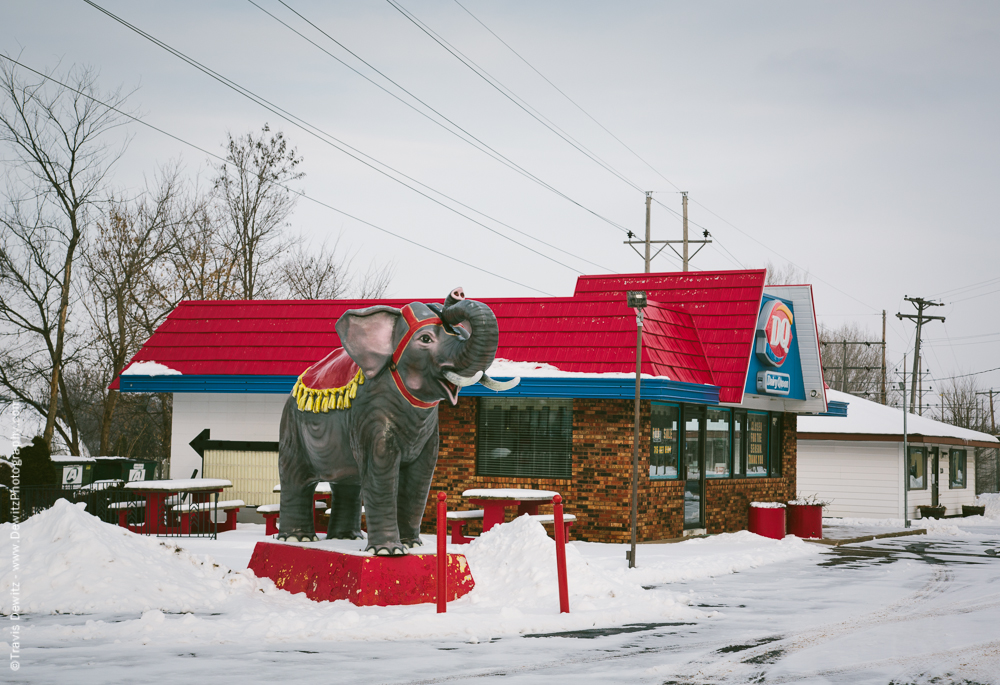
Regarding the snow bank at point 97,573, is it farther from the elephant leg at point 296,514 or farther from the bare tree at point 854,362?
the bare tree at point 854,362

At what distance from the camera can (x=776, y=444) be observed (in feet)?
74.5

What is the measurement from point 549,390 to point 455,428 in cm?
234

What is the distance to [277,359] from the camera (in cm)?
1861

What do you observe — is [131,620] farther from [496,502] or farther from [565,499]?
[565,499]

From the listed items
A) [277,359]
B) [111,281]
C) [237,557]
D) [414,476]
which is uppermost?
[111,281]

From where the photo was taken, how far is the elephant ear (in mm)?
9164

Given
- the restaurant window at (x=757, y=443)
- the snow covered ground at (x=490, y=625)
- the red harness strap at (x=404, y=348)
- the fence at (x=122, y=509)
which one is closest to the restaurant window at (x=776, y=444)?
the restaurant window at (x=757, y=443)

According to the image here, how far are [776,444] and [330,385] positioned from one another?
50.4 feet

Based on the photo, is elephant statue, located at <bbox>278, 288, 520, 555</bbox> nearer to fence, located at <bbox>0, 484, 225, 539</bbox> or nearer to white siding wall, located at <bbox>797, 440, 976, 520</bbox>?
fence, located at <bbox>0, 484, 225, 539</bbox>

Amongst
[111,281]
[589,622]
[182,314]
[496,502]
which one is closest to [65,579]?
[589,622]

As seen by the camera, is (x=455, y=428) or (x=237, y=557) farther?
(x=455, y=428)

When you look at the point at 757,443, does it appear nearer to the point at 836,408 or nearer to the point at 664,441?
the point at 836,408

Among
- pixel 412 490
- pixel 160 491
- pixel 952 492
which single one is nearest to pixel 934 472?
pixel 952 492

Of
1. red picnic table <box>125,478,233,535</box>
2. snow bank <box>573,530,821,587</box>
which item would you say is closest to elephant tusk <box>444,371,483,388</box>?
snow bank <box>573,530,821,587</box>
